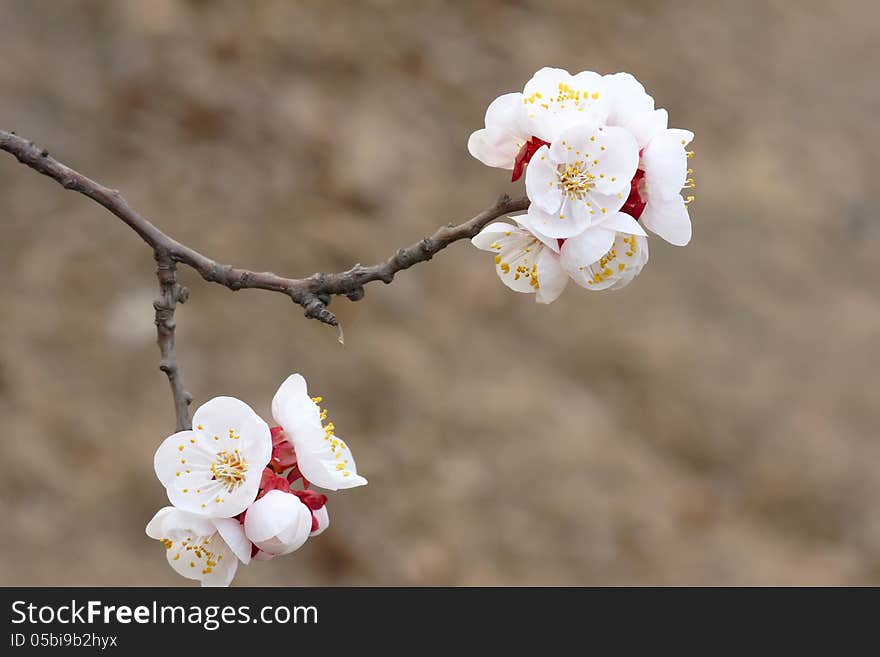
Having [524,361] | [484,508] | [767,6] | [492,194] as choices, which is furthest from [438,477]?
[767,6]

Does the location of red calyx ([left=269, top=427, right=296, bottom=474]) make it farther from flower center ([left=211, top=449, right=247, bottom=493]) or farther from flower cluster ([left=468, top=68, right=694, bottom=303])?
flower cluster ([left=468, top=68, right=694, bottom=303])

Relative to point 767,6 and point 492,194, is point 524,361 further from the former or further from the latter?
point 767,6

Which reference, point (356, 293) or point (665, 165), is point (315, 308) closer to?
point (356, 293)

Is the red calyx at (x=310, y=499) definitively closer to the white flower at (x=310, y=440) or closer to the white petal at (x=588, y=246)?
the white flower at (x=310, y=440)

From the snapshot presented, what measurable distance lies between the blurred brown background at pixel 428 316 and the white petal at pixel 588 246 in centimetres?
198

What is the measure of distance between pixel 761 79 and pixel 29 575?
2.93 meters

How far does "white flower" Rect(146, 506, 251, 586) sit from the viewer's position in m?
1.04

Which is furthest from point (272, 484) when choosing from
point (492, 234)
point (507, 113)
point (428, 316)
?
point (428, 316)

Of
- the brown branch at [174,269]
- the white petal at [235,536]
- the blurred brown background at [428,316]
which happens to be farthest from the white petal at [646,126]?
the blurred brown background at [428,316]

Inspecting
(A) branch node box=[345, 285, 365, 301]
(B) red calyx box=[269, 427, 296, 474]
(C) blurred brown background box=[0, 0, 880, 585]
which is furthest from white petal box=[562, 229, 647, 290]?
(C) blurred brown background box=[0, 0, 880, 585]

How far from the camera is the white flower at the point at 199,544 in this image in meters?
1.04

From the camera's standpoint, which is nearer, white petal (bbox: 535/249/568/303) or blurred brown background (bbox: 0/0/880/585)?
white petal (bbox: 535/249/568/303)

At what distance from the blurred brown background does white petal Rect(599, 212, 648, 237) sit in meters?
2.01

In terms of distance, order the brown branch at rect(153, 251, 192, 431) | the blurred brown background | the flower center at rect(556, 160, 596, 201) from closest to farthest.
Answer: the flower center at rect(556, 160, 596, 201), the brown branch at rect(153, 251, 192, 431), the blurred brown background
